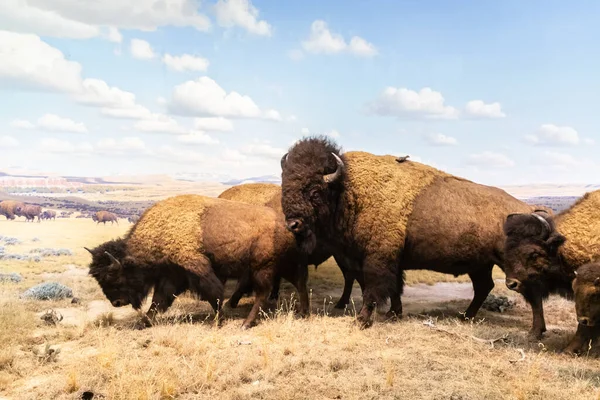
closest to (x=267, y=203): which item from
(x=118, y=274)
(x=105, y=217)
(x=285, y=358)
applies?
(x=118, y=274)

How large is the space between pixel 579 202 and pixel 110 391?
21.4 feet

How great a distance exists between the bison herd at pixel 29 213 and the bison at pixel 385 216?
12.1 meters

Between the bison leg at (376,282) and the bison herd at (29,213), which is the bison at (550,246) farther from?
the bison herd at (29,213)

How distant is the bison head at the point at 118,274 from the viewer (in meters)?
7.64

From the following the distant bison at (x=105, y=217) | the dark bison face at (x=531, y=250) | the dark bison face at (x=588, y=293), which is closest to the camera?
the dark bison face at (x=588, y=293)

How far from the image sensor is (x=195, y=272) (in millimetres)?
7367

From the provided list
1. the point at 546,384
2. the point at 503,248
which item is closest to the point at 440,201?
the point at 503,248

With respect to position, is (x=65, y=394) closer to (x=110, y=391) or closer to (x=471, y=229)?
(x=110, y=391)

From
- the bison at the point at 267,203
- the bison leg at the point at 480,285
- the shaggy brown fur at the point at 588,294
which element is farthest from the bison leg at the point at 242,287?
the shaggy brown fur at the point at 588,294

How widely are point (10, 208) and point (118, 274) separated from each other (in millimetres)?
13364

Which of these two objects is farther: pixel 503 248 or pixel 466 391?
pixel 503 248

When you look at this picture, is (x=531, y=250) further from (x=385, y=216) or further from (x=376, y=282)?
(x=376, y=282)

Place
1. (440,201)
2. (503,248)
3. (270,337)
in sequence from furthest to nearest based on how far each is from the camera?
1. (440,201)
2. (503,248)
3. (270,337)

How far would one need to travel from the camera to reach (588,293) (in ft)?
17.1
